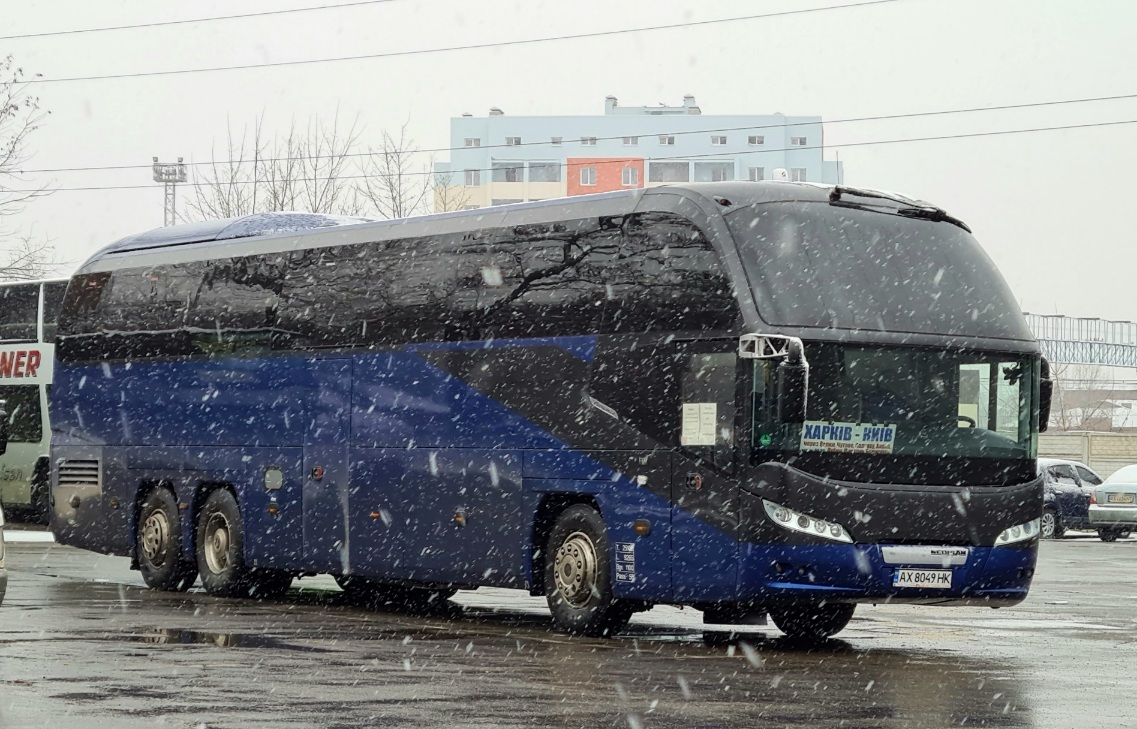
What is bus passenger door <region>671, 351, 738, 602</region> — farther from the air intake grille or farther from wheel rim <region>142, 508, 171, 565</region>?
the air intake grille

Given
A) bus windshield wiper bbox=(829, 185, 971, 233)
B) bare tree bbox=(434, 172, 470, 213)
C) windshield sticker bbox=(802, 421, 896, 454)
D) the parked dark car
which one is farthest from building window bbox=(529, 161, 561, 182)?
windshield sticker bbox=(802, 421, 896, 454)

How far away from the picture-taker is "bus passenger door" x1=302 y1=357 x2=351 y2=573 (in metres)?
18.1

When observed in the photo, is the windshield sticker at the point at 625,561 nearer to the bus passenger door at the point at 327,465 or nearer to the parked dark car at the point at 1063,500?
the bus passenger door at the point at 327,465

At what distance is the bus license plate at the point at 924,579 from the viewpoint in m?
14.2

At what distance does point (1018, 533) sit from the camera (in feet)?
48.4

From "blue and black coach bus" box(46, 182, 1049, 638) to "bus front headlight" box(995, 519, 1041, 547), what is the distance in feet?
0.08

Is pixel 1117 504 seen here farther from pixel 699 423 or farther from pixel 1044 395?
pixel 699 423

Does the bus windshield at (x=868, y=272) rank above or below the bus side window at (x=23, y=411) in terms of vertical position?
above

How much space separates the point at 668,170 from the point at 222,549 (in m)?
118

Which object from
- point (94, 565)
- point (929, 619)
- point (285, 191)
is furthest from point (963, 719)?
point (285, 191)

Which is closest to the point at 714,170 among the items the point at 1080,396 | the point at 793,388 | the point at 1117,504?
the point at 1080,396

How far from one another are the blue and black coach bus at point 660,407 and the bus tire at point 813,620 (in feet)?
0.11

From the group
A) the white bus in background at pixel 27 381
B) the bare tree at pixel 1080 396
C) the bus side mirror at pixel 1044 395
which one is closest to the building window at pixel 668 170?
the bare tree at pixel 1080 396

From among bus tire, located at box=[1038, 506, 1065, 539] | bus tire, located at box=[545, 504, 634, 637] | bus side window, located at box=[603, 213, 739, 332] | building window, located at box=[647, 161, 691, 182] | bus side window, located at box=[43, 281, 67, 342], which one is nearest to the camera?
bus side window, located at box=[603, 213, 739, 332]
